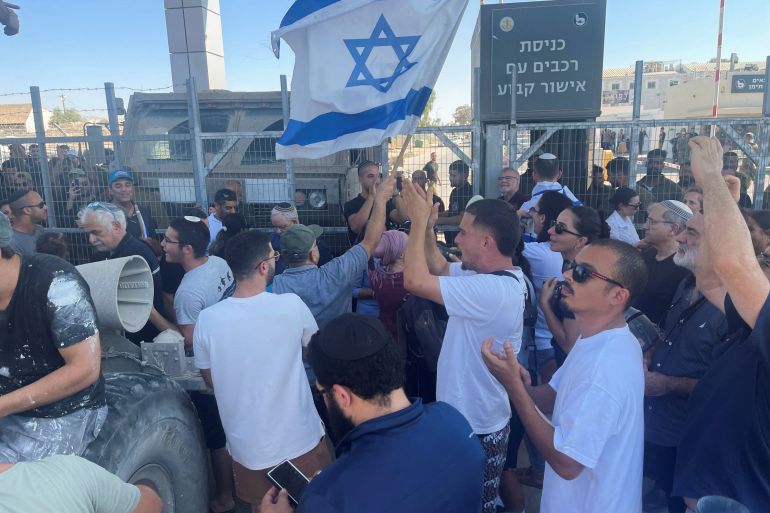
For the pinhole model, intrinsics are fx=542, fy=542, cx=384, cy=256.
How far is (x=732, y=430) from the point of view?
1.99m

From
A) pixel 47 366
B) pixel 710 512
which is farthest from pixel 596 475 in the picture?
pixel 47 366

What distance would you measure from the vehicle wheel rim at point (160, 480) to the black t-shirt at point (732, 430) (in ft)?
7.29

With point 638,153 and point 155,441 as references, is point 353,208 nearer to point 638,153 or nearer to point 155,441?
point 638,153

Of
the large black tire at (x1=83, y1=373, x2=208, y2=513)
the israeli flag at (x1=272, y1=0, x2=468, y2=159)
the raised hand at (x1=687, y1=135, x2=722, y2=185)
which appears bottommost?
the large black tire at (x1=83, y1=373, x2=208, y2=513)

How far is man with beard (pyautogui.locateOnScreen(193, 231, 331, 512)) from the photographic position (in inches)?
102

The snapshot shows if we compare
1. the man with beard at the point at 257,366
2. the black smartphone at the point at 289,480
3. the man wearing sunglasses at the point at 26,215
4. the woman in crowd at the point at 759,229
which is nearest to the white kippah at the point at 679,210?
the woman in crowd at the point at 759,229

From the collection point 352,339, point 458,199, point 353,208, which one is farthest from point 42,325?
point 458,199

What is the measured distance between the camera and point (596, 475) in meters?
1.88

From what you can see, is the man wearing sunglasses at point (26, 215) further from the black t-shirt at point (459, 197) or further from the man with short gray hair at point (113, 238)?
the black t-shirt at point (459, 197)

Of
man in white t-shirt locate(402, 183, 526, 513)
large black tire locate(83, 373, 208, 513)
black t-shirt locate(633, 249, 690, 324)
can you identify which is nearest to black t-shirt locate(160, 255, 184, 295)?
large black tire locate(83, 373, 208, 513)

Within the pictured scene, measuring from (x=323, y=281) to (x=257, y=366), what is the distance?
2.56 feet

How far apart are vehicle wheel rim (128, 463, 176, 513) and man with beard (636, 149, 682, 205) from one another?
5576 mm

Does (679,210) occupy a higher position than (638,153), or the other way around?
(638,153)

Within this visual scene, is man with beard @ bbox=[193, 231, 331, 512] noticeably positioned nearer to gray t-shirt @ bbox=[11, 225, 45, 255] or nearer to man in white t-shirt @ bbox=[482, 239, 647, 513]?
man in white t-shirt @ bbox=[482, 239, 647, 513]
